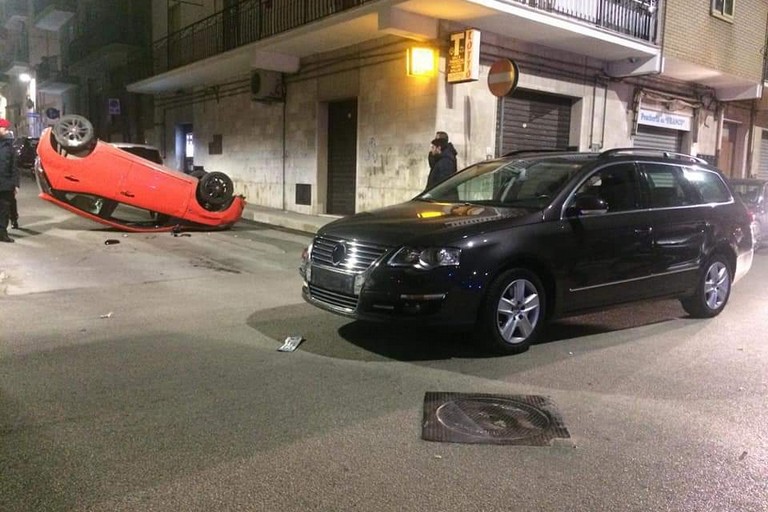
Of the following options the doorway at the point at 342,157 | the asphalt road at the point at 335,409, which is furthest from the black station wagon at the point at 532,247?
the doorway at the point at 342,157

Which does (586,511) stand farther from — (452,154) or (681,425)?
(452,154)

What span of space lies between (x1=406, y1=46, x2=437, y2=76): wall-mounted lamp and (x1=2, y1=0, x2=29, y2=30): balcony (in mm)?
35985

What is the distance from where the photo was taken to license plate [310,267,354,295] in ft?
17.1

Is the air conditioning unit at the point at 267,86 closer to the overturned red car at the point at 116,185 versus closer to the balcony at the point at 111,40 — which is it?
the overturned red car at the point at 116,185

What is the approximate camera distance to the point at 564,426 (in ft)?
13.0

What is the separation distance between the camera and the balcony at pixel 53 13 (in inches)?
1195

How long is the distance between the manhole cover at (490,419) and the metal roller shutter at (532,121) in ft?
33.9

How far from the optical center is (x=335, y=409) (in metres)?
4.14

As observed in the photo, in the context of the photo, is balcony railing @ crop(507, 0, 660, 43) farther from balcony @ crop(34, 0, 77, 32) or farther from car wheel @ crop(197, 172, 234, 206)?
balcony @ crop(34, 0, 77, 32)

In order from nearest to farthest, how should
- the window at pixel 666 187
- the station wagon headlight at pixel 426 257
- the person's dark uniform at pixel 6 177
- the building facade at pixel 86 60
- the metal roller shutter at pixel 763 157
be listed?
the station wagon headlight at pixel 426 257
the window at pixel 666 187
the person's dark uniform at pixel 6 177
the metal roller shutter at pixel 763 157
the building facade at pixel 86 60

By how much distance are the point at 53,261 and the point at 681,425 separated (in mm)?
8487

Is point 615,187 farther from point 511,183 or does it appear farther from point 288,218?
point 288,218

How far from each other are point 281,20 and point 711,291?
12899 millimetres

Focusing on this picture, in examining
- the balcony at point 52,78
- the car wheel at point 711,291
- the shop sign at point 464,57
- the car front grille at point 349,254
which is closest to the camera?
the car front grille at point 349,254
